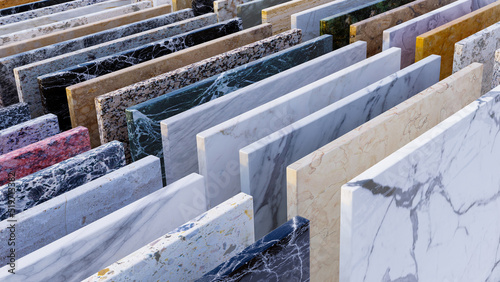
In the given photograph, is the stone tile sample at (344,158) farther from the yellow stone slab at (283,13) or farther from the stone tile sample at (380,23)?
the yellow stone slab at (283,13)

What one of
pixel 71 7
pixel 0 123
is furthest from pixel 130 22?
pixel 0 123

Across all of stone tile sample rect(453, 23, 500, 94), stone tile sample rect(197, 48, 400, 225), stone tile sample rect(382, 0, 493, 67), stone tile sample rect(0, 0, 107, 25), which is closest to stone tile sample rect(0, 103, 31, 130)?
stone tile sample rect(197, 48, 400, 225)

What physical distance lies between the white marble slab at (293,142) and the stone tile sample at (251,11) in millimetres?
502

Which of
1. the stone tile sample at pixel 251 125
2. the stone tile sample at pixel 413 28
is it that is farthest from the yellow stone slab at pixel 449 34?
the stone tile sample at pixel 251 125

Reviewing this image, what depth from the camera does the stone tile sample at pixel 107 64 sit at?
1.01 m

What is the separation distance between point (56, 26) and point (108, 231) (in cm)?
78

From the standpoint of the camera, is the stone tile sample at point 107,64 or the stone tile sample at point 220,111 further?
the stone tile sample at point 107,64

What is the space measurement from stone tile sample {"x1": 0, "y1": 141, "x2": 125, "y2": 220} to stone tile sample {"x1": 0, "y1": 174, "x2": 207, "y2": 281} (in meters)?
0.14

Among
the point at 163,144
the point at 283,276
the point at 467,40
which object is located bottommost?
the point at 283,276

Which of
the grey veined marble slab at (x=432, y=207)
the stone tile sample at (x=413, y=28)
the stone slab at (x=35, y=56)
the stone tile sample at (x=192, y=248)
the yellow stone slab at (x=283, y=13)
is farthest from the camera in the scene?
the yellow stone slab at (x=283, y=13)

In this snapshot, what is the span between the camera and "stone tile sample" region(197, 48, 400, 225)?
2.72 feet

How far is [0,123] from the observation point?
3.17ft

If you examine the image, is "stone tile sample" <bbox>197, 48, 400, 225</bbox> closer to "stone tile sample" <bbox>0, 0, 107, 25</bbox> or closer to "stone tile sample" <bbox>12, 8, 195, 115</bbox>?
"stone tile sample" <bbox>12, 8, 195, 115</bbox>

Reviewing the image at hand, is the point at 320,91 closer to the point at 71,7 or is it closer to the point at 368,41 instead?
the point at 368,41
